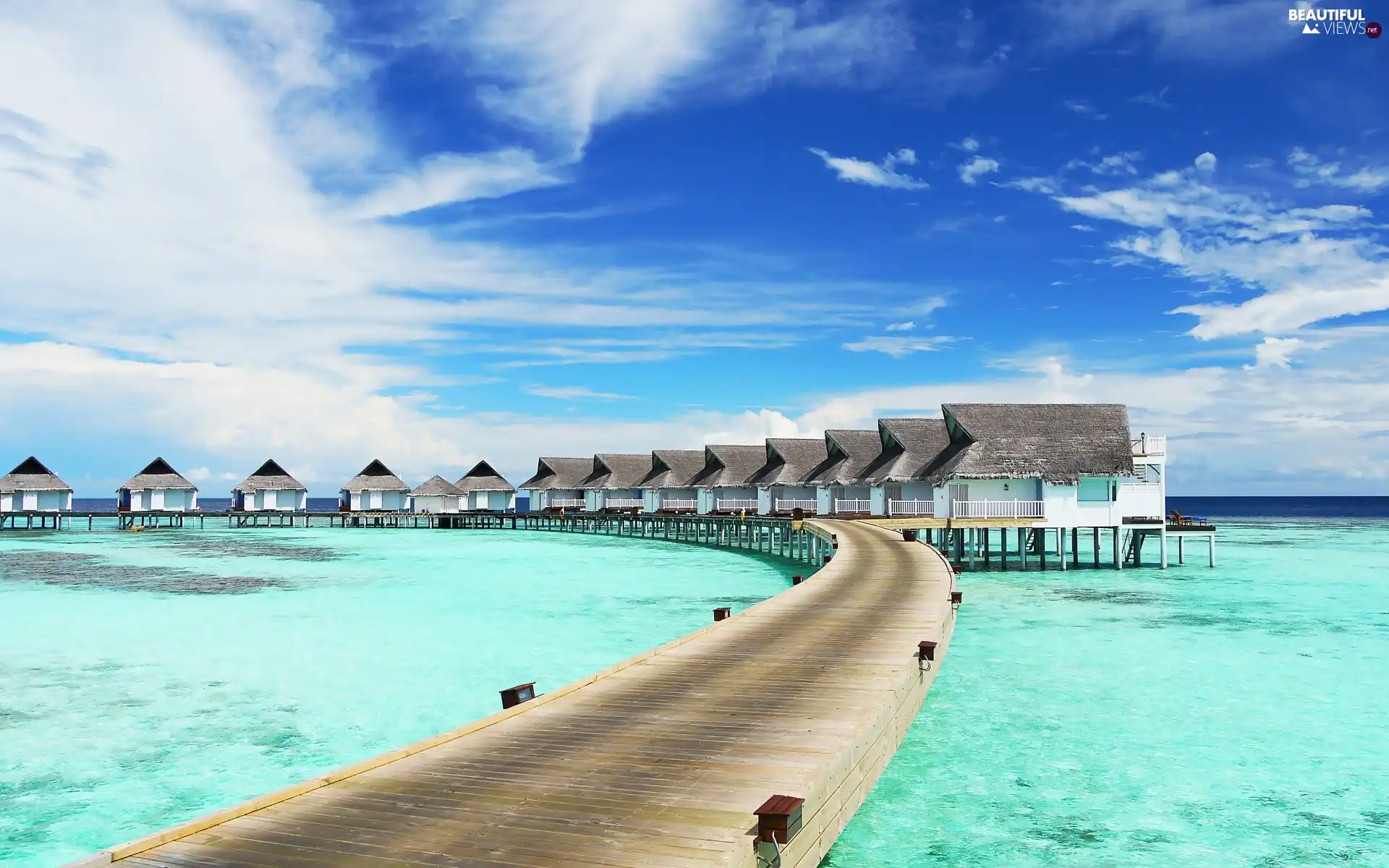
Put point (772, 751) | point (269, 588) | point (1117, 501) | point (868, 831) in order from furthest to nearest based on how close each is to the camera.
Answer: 1. point (1117, 501)
2. point (269, 588)
3. point (868, 831)
4. point (772, 751)

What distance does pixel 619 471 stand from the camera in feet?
247

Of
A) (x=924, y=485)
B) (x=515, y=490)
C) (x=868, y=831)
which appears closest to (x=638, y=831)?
(x=868, y=831)

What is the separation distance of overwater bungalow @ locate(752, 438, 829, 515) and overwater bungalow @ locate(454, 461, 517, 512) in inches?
1308

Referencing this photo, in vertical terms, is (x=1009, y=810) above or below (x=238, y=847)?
below

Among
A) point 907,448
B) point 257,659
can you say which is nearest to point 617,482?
point 907,448

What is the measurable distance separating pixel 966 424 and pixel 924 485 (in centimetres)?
481

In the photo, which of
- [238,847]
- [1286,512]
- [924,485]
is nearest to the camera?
[238,847]

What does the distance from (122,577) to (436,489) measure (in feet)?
149

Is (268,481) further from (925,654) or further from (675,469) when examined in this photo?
(925,654)

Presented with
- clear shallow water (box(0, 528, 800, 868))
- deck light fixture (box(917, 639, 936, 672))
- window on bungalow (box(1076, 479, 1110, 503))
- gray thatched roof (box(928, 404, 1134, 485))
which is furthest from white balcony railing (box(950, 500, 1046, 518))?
deck light fixture (box(917, 639, 936, 672))

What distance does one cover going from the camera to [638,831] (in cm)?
674

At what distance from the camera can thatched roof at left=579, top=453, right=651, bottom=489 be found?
74.5 meters

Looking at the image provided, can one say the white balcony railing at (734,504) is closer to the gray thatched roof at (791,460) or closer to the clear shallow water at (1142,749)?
the gray thatched roof at (791,460)

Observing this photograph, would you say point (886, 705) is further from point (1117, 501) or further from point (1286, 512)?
point (1286, 512)
